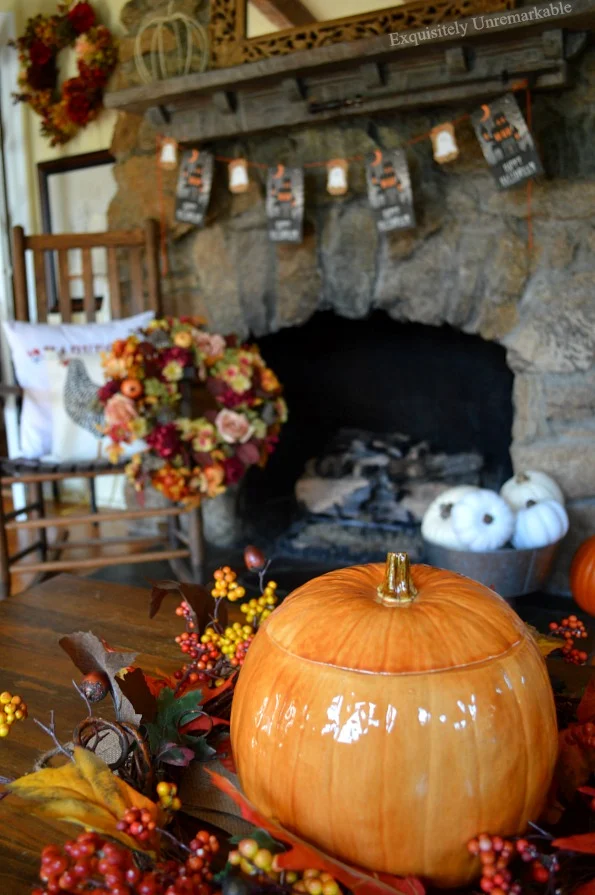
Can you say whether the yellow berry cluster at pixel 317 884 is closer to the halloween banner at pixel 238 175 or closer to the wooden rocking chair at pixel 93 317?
the wooden rocking chair at pixel 93 317

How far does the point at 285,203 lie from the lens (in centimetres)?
194

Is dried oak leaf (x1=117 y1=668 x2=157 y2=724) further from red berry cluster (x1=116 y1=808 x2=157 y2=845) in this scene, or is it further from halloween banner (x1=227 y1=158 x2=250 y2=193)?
halloween banner (x1=227 y1=158 x2=250 y2=193)

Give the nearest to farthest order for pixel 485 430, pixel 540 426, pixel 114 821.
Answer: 1. pixel 114 821
2. pixel 540 426
3. pixel 485 430

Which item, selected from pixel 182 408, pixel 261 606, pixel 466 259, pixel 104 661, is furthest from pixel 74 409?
pixel 104 661

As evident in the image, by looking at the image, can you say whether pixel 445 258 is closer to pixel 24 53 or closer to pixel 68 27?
pixel 68 27

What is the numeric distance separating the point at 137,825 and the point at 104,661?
145mm

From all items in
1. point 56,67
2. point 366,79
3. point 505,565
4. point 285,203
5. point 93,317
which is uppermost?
point 56,67

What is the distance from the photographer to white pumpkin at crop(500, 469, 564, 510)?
176 cm

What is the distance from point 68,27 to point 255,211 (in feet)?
3.73

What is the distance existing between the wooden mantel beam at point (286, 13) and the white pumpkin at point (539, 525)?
4.60ft

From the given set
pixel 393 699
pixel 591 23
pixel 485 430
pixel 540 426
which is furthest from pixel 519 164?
pixel 393 699

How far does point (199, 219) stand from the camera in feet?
6.76

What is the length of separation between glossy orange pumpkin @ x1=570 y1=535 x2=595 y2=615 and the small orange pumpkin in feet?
3.79

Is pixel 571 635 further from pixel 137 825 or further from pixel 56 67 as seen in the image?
pixel 56 67
